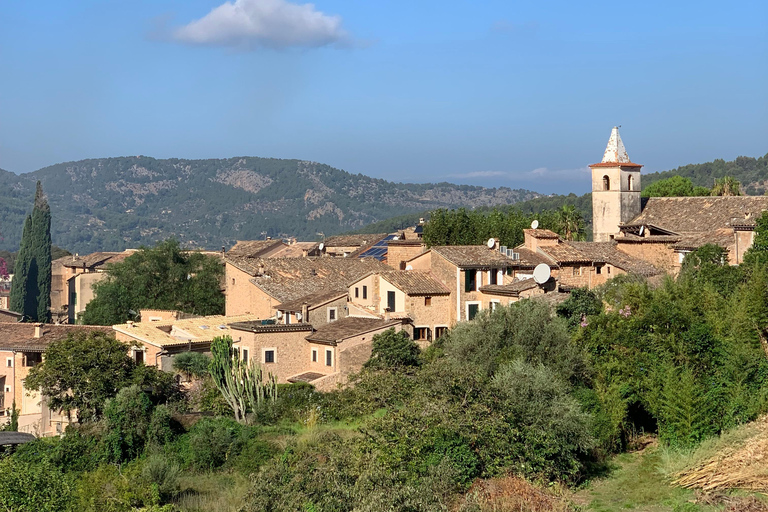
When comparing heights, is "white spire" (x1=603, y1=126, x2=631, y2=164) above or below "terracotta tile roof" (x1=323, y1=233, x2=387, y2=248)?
above

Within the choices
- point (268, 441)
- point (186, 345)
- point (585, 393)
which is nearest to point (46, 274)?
point (186, 345)

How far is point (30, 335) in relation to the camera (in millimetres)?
38219

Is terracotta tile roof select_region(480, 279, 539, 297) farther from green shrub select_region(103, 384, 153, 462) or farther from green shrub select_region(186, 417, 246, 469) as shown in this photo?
green shrub select_region(103, 384, 153, 462)

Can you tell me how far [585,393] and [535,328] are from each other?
126 inches

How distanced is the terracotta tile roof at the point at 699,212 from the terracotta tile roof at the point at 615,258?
382cm

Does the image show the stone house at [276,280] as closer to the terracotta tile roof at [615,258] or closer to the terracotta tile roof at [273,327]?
the terracotta tile roof at [273,327]

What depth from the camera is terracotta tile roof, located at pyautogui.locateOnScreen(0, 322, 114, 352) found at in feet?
117

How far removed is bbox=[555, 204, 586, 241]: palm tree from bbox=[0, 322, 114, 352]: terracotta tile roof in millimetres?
25725

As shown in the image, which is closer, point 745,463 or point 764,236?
point 745,463

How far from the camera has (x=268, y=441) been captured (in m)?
26.0

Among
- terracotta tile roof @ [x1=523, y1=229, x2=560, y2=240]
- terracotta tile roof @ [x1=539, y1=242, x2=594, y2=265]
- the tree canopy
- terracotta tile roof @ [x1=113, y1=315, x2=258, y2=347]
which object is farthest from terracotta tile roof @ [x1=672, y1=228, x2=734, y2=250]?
the tree canopy

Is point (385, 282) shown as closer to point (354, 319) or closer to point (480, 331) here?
point (354, 319)

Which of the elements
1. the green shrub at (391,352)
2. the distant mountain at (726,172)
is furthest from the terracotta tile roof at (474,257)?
the distant mountain at (726,172)

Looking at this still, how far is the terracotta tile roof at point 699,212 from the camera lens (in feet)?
135
